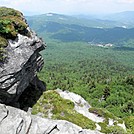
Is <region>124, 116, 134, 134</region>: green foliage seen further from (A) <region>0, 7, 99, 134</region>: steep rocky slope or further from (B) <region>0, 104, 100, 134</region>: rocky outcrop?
(B) <region>0, 104, 100, 134</region>: rocky outcrop

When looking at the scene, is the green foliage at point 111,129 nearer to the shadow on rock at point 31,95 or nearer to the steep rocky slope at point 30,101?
the steep rocky slope at point 30,101

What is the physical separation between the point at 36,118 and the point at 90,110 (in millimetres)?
13156

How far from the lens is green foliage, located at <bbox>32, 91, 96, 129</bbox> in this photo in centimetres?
3366

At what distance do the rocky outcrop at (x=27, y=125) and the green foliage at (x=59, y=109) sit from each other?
6.79 meters

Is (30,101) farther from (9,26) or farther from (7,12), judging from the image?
(7,12)

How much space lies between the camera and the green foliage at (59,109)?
33656mm

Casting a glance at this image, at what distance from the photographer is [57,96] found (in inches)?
1524

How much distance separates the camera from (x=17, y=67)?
96.8ft

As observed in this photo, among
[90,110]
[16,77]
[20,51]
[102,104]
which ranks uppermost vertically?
[20,51]

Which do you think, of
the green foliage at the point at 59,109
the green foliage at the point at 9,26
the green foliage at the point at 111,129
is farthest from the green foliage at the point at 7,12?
the green foliage at the point at 111,129

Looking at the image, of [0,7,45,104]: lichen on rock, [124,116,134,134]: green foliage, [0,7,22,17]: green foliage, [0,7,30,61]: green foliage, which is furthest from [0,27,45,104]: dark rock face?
[124,116,134,134]: green foliage

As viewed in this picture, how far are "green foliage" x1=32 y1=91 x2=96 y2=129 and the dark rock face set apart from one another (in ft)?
13.9

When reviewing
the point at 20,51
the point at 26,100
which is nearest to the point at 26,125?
the point at 20,51

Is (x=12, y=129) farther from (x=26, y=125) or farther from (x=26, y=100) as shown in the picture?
(x=26, y=100)
